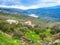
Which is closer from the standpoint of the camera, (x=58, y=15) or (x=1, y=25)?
(x=1, y=25)

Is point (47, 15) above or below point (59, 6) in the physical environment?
above

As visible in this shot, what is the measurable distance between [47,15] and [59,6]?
9734 mm

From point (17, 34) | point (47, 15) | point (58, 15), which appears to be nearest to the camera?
point (17, 34)

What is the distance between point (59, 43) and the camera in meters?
8.91

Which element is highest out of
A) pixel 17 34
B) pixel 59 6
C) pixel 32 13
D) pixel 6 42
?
pixel 32 13

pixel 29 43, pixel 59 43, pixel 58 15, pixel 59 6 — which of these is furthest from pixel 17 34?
pixel 58 15

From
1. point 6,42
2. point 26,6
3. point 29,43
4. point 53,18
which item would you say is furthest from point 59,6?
point 6,42

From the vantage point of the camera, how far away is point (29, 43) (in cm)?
950

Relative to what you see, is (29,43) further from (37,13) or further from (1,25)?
(37,13)

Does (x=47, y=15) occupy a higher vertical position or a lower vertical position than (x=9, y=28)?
higher

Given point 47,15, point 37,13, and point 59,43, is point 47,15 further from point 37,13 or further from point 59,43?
point 59,43

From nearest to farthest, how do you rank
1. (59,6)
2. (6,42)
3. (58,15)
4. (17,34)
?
(6,42) → (17,34) → (59,6) → (58,15)

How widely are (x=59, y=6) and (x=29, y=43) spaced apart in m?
15.0

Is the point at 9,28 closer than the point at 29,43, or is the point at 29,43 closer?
the point at 29,43
